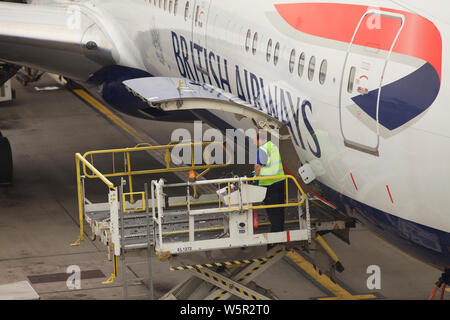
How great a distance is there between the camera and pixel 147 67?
1794 cm

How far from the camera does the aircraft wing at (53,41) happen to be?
61.0 feet

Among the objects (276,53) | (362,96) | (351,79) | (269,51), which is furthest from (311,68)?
(269,51)

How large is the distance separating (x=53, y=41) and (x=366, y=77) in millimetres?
9919

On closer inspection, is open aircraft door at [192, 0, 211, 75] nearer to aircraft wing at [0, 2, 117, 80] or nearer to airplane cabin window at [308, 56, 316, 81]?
airplane cabin window at [308, 56, 316, 81]

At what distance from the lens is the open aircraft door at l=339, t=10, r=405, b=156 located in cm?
1005

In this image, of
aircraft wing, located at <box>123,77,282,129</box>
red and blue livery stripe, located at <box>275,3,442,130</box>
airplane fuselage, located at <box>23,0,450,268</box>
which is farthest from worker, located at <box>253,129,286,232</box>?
red and blue livery stripe, located at <box>275,3,442,130</box>

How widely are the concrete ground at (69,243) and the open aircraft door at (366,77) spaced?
4.64 meters

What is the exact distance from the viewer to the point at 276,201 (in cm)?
1246

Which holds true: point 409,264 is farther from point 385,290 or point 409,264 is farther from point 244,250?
point 244,250

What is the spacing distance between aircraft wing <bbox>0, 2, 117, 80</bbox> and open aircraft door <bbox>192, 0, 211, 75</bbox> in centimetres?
383

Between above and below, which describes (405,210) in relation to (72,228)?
above

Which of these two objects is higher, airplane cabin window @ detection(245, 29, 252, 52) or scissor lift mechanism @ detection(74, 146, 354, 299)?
airplane cabin window @ detection(245, 29, 252, 52)

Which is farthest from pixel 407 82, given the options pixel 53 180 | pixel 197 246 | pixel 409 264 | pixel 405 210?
pixel 53 180
